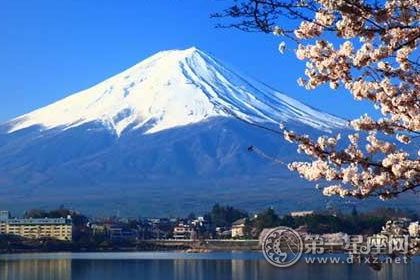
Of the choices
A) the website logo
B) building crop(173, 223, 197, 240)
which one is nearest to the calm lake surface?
the website logo

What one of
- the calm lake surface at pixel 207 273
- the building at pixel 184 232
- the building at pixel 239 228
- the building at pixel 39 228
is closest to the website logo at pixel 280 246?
the calm lake surface at pixel 207 273

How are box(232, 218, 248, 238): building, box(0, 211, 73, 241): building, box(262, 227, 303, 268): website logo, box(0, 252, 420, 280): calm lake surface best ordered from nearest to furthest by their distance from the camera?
box(262, 227, 303, 268): website logo, box(0, 252, 420, 280): calm lake surface, box(232, 218, 248, 238): building, box(0, 211, 73, 241): building

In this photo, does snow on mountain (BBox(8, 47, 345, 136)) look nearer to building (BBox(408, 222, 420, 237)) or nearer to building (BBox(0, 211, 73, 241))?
building (BBox(0, 211, 73, 241))

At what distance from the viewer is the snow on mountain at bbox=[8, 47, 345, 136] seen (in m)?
82.1

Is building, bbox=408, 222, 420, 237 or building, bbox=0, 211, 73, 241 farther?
building, bbox=0, 211, 73, 241

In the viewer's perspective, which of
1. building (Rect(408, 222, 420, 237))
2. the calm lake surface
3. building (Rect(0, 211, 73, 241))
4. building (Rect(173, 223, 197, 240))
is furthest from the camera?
building (Rect(173, 223, 197, 240))

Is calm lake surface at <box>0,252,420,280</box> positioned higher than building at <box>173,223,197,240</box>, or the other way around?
building at <box>173,223,197,240</box>

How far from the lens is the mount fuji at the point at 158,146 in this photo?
209 feet

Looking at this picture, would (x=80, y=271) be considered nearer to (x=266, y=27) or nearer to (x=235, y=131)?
(x=266, y=27)

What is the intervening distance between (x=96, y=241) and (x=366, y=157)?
1521 inches

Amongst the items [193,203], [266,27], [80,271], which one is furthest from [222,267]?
[193,203]

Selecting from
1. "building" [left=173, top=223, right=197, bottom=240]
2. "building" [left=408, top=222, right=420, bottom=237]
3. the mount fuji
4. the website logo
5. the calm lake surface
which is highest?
the mount fuji

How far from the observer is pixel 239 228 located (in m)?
41.5

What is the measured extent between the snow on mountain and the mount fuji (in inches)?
4.9
